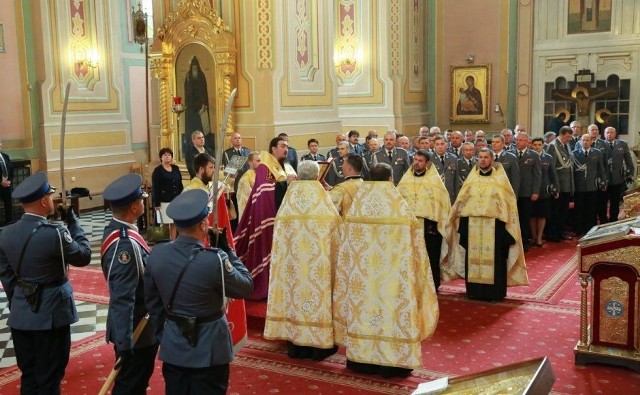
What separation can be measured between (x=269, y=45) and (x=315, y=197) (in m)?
6.53

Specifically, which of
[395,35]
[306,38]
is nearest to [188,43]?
[306,38]

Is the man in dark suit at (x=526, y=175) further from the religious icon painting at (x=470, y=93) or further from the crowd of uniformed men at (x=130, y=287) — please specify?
the religious icon painting at (x=470, y=93)

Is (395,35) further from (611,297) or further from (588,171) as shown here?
(611,297)

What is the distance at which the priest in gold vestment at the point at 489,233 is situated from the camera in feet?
23.5

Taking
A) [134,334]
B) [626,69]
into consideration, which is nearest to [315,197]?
[134,334]

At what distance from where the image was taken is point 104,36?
48.9ft

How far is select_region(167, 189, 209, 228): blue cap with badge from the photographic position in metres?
3.22

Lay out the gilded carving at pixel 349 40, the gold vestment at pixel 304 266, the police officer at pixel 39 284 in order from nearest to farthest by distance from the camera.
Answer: the police officer at pixel 39 284
the gold vestment at pixel 304 266
the gilded carving at pixel 349 40

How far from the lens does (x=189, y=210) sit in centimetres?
326

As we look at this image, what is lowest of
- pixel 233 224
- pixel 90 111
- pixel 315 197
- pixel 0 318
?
pixel 0 318

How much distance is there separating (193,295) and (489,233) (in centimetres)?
471

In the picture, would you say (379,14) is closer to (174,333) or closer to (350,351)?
(350,351)

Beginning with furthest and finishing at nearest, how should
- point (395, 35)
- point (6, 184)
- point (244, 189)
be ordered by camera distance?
point (395, 35), point (6, 184), point (244, 189)

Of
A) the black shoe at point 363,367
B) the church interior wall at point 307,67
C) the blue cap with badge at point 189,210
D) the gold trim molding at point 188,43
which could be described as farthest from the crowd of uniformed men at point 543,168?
the blue cap with badge at point 189,210
